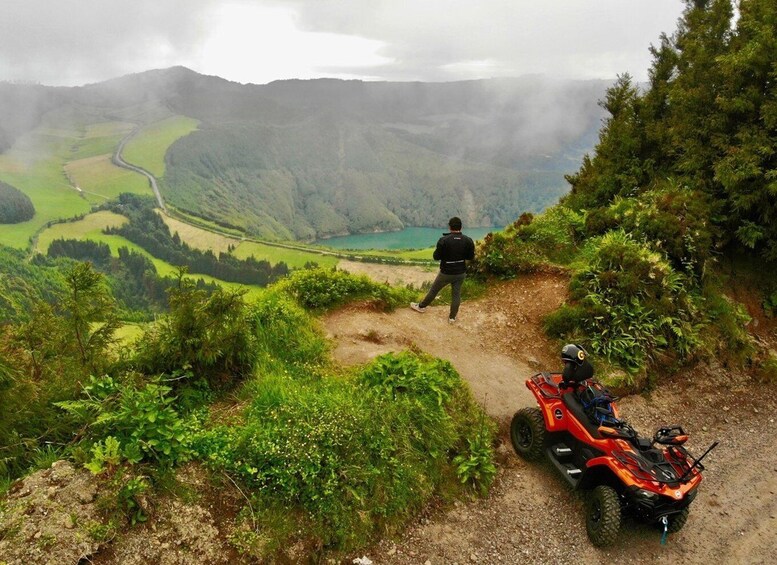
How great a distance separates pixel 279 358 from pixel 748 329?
11.8m

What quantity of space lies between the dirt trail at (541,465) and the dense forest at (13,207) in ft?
764

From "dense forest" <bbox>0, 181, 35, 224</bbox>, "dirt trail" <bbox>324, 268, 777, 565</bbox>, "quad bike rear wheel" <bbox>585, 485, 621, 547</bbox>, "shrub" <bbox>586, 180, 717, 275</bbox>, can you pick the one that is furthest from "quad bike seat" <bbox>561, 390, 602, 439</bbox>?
"dense forest" <bbox>0, 181, 35, 224</bbox>

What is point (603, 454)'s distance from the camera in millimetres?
5871

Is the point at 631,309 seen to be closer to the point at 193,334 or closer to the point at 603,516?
the point at 603,516

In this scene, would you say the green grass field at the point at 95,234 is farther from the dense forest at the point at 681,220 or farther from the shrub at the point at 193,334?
the shrub at the point at 193,334

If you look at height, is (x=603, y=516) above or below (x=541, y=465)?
above

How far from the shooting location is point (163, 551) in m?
4.56

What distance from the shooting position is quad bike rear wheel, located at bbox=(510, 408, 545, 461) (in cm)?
683

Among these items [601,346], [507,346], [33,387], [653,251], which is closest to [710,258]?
[653,251]

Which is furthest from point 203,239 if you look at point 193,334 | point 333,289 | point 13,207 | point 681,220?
point 193,334

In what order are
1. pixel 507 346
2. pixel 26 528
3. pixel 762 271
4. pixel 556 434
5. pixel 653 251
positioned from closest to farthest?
pixel 26 528
pixel 556 434
pixel 507 346
pixel 653 251
pixel 762 271

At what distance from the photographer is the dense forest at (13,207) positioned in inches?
7200

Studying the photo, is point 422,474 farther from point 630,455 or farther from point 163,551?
point 163,551

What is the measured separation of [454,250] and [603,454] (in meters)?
→ 5.48
